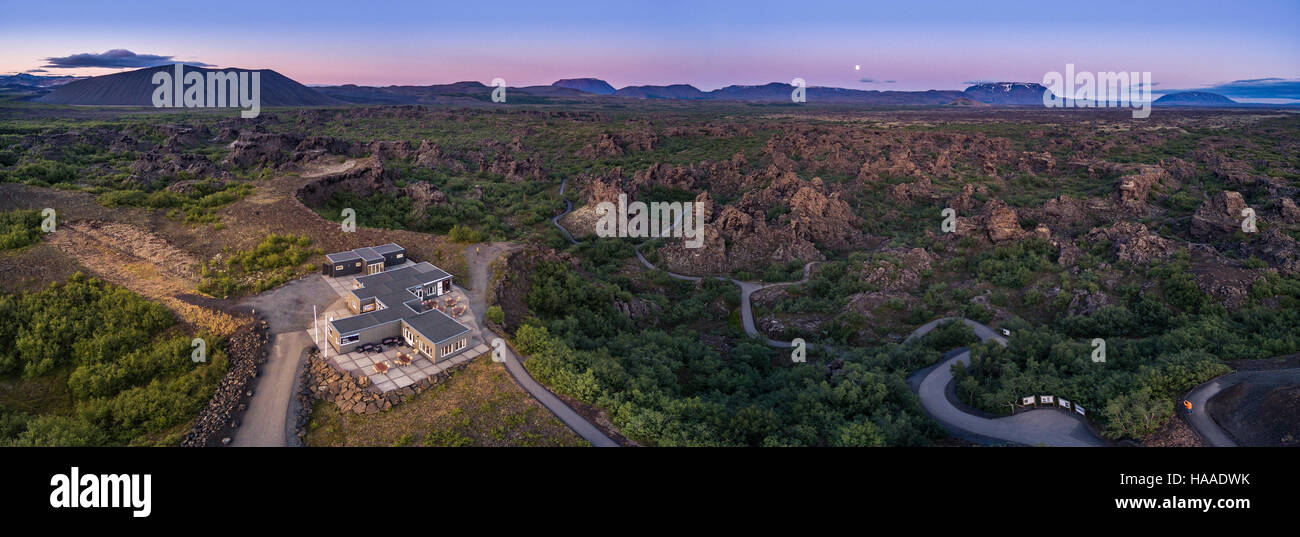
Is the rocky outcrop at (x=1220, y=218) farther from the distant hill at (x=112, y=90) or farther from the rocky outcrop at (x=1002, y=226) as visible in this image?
the distant hill at (x=112, y=90)

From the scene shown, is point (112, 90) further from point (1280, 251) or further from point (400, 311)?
point (1280, 251)

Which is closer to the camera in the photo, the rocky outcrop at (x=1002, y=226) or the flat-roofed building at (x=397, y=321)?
the flat-roofed building at (x=397, y=321)

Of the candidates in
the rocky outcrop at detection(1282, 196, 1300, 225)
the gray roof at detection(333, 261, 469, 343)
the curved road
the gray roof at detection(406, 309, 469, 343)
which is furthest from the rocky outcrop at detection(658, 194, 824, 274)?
the rocky outcrop at detection(1282, 196, 1300, 225)

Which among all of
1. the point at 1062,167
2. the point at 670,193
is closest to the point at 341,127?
the point at 670,193

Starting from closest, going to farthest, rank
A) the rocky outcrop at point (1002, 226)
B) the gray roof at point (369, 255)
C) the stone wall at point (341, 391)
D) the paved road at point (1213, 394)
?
the paved road at point (1213, 394)
the stone wall at point (341, 391)
the gray roof at point (369, 255)
the rocky outcrop at point (1002, 226)

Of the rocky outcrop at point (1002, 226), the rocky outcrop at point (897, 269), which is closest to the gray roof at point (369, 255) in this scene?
the rocky outcrop at point (897, 269)

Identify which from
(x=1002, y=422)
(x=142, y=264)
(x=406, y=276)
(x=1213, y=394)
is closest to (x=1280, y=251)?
(x=1213, y=394)
